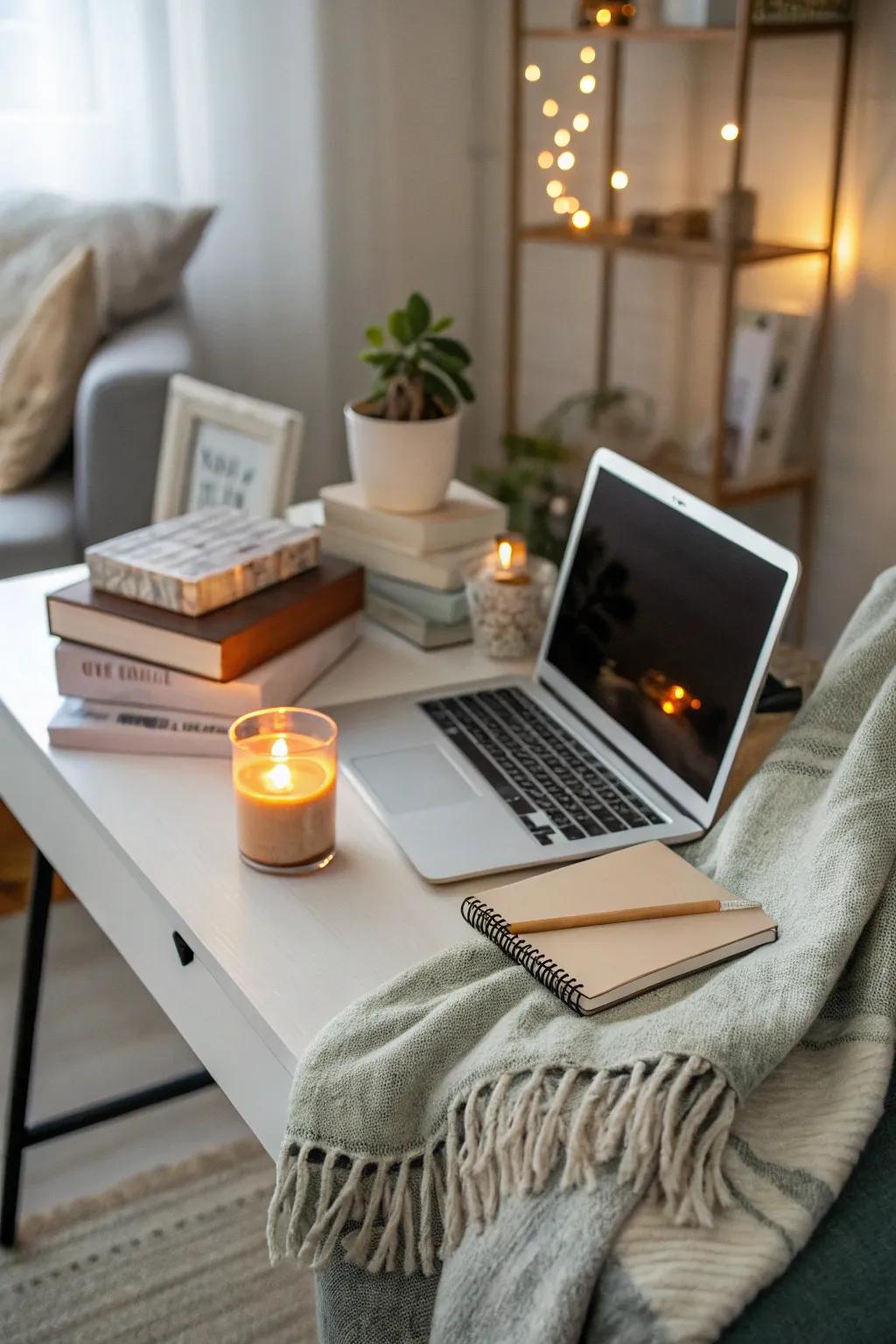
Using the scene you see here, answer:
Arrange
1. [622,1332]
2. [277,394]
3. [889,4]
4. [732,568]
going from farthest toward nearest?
[277,394]
[889,4]
[732,568]
[622,1332]

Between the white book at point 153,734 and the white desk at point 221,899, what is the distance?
0.03 ft

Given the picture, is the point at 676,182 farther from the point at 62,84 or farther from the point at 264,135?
the point at 62,84

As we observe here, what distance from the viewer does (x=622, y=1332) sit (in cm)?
60

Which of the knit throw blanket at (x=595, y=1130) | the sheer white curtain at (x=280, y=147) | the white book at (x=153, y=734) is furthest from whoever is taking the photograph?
the sheer white curtain at (x=280, y=147)

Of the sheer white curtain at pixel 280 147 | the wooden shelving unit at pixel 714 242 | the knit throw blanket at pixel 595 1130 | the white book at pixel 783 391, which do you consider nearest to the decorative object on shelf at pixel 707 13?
the wooden shelving unit at pixel 714 242

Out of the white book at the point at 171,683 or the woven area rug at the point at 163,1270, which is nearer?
the white book at the point at 171,683

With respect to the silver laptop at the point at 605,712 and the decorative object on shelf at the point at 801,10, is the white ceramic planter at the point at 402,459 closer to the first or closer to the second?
the silver laptop at the point at 605,712

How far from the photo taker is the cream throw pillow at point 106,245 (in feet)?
7.64

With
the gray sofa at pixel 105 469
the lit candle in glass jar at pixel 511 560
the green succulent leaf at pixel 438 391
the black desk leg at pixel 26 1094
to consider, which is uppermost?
the green succulent leaf at pixel 438 391

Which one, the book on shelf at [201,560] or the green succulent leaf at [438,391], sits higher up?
the green succulent leaf at [438,391]

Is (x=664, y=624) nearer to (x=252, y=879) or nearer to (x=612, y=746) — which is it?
(x=612, y=746)

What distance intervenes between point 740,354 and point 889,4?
0.55 m

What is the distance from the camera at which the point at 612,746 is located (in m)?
1.09

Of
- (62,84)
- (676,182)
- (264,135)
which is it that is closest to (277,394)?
(264,135)
